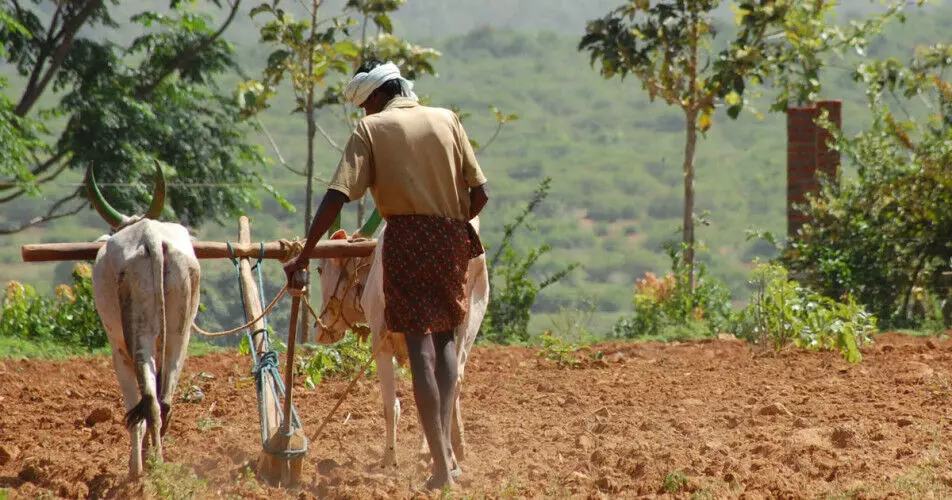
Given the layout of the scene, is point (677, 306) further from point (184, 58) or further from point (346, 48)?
point (184, 58)

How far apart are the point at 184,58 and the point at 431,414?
1119cm

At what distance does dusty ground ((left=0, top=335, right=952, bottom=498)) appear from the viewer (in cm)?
486

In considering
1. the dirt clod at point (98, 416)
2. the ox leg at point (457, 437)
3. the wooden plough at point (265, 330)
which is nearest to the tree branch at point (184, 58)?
the dirt clod at point (98, 416)

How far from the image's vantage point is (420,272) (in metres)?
4.96

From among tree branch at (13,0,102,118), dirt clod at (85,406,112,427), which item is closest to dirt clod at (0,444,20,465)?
dirt clod at (85,406,112,427)

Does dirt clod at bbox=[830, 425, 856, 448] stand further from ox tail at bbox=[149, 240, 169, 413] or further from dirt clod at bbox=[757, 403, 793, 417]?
ox tail at bbox=[149, 240, 169, 413]

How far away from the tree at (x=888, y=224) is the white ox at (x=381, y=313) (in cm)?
691

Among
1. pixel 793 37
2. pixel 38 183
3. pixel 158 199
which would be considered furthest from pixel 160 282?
pixel 38 183

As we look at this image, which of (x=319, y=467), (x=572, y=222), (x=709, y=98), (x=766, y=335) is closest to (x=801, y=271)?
(x=709, y=98)

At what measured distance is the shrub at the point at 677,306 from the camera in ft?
38.6

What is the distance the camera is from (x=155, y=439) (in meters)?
4.92

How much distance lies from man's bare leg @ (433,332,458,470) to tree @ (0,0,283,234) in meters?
9.16

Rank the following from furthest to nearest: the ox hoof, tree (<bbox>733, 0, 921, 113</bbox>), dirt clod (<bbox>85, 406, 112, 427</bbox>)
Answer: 1. tree (<bbox>733, 0, 921, 113</bbox>)
2. dirt clod (<bbox>85, 406, 112, 427</bbox>)
3. the ox hoof

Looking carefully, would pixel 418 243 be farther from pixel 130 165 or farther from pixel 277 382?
pixel 130 165
